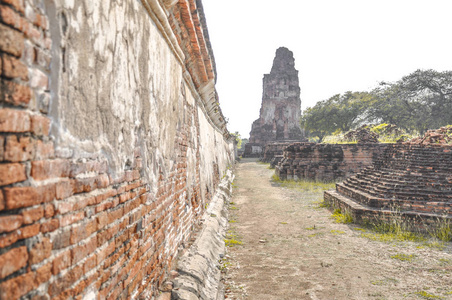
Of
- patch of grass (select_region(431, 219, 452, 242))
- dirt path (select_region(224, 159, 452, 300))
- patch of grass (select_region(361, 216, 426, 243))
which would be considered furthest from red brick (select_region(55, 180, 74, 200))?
patch of grass (select_region(431, 219, 452, 242))

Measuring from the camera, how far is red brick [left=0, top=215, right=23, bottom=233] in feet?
2.90

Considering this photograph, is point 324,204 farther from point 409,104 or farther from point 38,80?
point 409,104

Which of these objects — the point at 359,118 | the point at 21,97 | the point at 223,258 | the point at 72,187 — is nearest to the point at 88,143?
the point at 72,187

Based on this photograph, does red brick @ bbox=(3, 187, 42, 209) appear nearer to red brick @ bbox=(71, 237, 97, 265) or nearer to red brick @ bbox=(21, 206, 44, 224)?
red brick @ bbox=(21, 206, 44, 224)

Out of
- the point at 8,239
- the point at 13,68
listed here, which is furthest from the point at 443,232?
the point at 13,68

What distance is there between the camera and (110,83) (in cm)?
166

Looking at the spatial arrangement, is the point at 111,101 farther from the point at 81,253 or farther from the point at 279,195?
the point at 279,195

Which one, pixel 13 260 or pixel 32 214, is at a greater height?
pixel 32 214

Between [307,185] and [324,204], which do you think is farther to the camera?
[307,185]

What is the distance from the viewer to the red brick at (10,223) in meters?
0.88

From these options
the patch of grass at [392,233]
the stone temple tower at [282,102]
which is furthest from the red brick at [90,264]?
the stone temple tower at [282,102]

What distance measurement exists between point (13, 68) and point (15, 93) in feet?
0.25

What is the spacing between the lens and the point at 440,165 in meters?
5.93

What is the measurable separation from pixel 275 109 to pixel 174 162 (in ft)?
118
